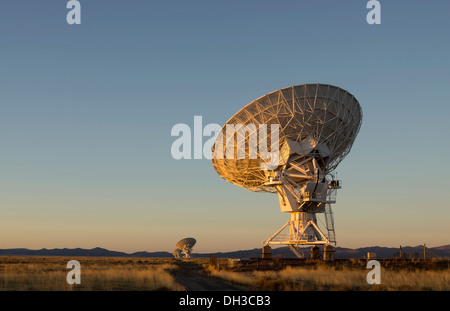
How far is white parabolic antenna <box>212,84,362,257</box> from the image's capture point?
46.1m

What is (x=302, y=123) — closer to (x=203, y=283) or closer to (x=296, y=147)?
(x=296, y=147)

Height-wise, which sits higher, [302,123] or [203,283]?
[302,123]

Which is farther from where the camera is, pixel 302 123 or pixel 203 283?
pixel 302 123

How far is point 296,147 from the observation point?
49.6m

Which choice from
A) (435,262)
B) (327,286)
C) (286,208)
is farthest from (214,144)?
(327,286)

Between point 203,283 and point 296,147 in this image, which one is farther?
point 296,147

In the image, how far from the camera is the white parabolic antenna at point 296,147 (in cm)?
4612

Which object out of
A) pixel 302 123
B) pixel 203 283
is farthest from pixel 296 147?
pixel 203 283

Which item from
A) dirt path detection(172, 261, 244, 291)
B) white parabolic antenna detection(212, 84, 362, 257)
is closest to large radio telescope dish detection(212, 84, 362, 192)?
white parabolic antenna detection(212, 84, 362, 257)

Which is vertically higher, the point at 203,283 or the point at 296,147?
the point at 296,147

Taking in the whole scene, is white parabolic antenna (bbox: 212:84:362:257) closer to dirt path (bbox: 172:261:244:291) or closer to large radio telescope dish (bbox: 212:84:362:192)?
large radio telescope dish (bbox: 212:84:362:192)
